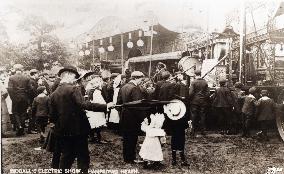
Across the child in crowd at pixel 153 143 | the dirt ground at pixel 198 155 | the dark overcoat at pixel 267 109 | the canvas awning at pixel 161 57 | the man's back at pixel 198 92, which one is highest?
the canvas awning at pixel 161 57

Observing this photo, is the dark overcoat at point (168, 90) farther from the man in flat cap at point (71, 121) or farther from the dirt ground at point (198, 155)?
the man in flat cap at point (71, 121)

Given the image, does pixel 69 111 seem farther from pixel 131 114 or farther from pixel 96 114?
pixel 96 114

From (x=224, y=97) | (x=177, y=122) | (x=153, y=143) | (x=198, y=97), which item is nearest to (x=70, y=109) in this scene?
(x=153, y=143)

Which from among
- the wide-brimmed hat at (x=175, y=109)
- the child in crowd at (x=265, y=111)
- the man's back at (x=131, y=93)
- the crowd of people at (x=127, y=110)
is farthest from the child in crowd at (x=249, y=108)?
the man's back at (x=131, y=93)

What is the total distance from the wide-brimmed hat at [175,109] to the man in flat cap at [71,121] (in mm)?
1144

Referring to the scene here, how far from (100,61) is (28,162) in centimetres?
782

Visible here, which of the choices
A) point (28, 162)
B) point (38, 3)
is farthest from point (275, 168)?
point (38, 3)

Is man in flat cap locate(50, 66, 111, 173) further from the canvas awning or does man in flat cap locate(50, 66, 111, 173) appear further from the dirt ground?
the canvas awning

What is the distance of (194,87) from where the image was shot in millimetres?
7156

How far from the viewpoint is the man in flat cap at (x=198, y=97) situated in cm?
714

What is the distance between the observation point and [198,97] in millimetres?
7133

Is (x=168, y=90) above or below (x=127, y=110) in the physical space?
above

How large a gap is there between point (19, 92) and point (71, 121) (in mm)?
3611

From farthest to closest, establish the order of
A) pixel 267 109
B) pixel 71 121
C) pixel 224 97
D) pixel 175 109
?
pixel 224 97
pixel 267 109
pixel 175 109
pixel 71 121
